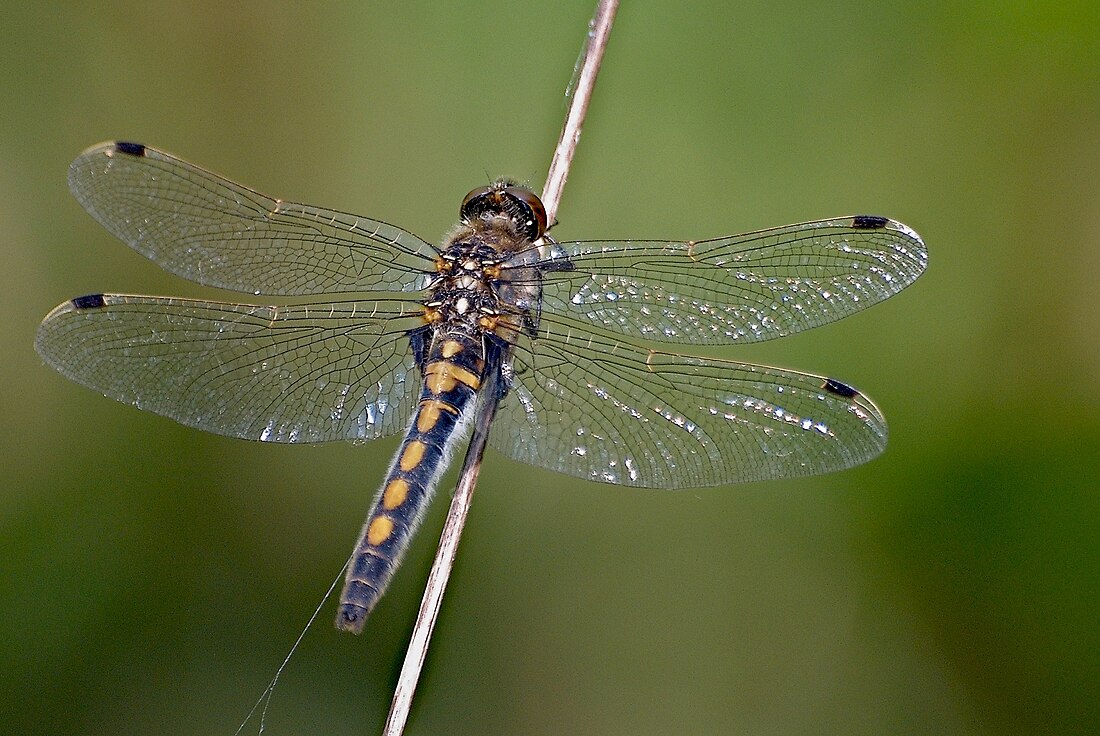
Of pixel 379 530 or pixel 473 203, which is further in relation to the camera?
pixel 473 203

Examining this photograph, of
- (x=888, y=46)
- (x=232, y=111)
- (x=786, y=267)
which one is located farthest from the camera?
(x=232, y=111)

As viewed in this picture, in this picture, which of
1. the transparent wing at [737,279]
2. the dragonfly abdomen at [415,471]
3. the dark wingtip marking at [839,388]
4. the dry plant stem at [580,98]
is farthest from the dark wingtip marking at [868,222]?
the dragonfly abdomen at [415,471]

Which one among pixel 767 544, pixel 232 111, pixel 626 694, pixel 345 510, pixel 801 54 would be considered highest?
pixel 801 54

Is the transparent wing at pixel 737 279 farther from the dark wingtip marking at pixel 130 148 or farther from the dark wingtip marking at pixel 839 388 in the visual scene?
the dark wingtip marking at pixel 130 148

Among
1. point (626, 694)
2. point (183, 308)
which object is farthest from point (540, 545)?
point (183, 308)

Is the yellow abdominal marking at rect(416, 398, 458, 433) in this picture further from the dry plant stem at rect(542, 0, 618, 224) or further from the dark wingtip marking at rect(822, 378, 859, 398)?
the dark wingtip marking at rect(822, 378, 859, 398)

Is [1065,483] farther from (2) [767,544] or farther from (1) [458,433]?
(1) [458,433]

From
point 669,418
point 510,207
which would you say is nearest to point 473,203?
point 510,207

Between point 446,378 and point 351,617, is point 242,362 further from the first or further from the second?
point 351,617
